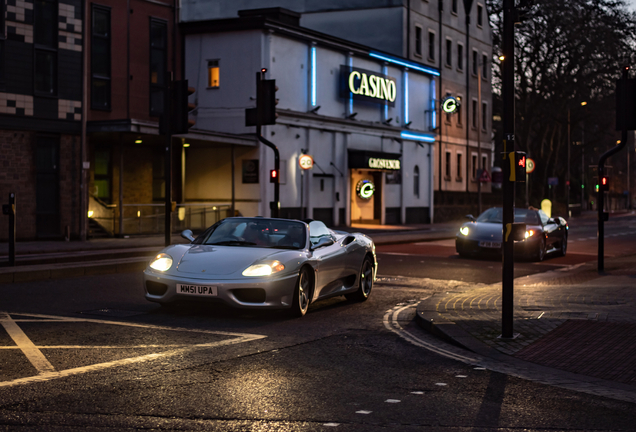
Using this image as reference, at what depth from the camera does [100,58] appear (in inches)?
1145

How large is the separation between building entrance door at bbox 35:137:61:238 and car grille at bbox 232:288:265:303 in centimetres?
1743

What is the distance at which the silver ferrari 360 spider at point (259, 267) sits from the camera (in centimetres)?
959

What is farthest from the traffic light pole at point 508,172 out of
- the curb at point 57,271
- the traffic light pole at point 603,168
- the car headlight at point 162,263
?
the curb at point 57,271

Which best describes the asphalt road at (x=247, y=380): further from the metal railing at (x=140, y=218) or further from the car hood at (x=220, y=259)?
the metal railing at (x=140, y=218)

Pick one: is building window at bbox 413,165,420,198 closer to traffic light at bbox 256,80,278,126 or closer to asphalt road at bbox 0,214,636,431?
traffic light at bbox 256,80,278,126

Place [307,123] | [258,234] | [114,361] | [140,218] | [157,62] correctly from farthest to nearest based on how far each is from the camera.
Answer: [307,123] → [157,62] → [140,218] → [258,234] → [114,361]

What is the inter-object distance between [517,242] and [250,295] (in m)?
12.0

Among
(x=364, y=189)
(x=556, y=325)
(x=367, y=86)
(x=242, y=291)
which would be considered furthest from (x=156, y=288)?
(x=367, y=86)

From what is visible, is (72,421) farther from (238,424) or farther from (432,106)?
(432,106)

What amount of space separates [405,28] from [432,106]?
181 inches

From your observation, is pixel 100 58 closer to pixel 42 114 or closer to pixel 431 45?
pixel 42 114

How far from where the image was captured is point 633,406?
5.78 m

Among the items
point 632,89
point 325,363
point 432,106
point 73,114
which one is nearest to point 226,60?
point 73,114

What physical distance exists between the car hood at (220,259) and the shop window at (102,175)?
20.3m
